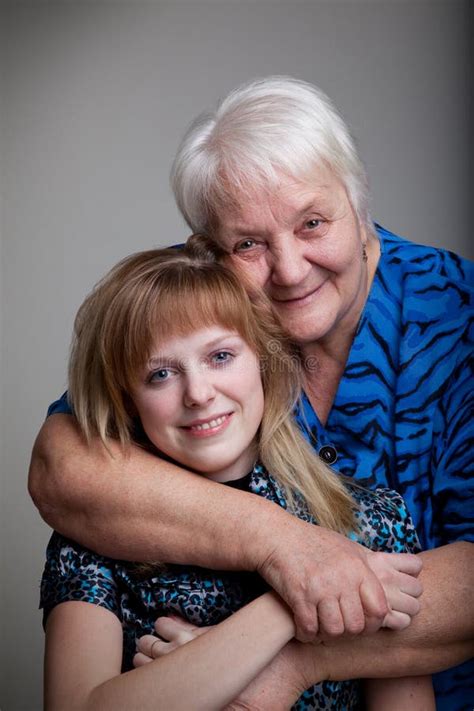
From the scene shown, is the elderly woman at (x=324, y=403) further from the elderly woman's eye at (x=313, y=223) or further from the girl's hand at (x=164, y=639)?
the girl's hand at (x=164, y=639)

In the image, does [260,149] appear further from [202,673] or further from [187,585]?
[202,673]

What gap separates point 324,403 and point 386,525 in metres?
0.36

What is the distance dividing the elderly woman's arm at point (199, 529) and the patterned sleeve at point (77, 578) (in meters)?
0.03

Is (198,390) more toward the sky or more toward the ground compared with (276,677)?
more toward the sky

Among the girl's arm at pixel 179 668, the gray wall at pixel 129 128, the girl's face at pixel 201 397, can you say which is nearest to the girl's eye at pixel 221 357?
the girl's face at pixel 201 397

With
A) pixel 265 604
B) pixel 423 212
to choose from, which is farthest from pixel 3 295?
pixel 265 604

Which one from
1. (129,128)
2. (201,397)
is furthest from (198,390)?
(129,128)

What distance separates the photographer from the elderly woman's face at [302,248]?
1.94 metres

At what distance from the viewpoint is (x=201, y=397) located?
178cm

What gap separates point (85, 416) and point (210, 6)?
188cm

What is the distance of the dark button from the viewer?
2061mm

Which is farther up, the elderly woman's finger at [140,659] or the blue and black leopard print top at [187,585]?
the blue and black leopard print top at [187,585]

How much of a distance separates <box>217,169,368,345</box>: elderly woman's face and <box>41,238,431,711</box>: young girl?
0.06 metres

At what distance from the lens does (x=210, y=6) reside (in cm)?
332
